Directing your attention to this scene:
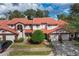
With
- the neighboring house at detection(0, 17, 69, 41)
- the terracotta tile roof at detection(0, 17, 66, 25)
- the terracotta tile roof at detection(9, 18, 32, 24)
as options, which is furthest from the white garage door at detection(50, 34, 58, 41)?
Answer: the terracotta tile roof at detection(9, 18, 32, 24)

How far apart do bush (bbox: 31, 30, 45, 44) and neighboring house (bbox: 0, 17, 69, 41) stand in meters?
0.03

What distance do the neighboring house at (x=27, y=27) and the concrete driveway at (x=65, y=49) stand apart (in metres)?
0.05

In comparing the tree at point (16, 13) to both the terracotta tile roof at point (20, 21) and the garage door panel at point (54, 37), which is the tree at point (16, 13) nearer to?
the terracotta tile roof at point (20, 21)

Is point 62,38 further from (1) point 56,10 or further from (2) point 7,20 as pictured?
(2) point 7,20

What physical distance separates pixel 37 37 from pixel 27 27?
118 mm

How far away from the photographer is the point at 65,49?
351 cm

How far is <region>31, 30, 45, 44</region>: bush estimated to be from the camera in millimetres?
3475

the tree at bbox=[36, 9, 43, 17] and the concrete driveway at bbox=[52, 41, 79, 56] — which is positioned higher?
the tree at bbox=[36, 9, 43, 17]

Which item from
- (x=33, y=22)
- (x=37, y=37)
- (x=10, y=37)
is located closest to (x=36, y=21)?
(x=33, y=22)

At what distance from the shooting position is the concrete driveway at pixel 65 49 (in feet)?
11.4

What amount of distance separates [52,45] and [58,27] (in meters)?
0.16

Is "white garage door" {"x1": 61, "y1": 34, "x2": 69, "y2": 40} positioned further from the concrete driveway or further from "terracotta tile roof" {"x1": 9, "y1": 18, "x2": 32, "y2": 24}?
"terracotta tile roof" {"x1": 9, "y1": 18, "x2": 32, "y2": 24}

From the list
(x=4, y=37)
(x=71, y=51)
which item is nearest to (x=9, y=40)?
(x=4, y=37)

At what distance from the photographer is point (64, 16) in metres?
3.49
